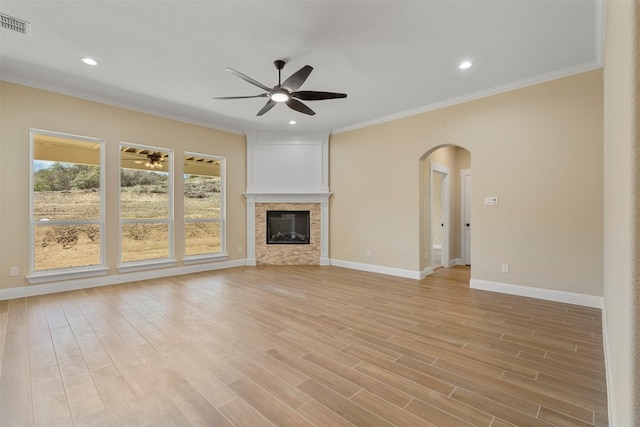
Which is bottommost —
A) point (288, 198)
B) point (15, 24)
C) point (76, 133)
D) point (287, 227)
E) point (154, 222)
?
point (287, 227)

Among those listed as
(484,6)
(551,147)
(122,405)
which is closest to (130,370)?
(122,405)

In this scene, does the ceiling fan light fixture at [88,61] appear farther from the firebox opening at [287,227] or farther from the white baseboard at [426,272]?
the white baseboard at [426,272]

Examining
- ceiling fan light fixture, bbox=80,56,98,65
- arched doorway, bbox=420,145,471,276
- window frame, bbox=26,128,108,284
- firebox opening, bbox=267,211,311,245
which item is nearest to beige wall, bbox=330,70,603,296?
arched doorway, bbox=420,145,471,276

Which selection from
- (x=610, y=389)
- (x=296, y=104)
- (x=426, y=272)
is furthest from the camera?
(x=426, y=272)

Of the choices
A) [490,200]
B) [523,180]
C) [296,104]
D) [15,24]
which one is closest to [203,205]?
[296,104]

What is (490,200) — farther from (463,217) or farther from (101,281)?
(101,281)

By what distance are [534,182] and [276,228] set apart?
5083 mm

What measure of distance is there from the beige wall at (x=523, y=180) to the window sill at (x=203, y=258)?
3.53 meters

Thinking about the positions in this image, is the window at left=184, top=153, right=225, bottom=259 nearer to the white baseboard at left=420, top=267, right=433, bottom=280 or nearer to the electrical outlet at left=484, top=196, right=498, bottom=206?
the white baseboard at left=420, top=267, right=433, bottom=280

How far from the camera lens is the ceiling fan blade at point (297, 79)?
3.06m

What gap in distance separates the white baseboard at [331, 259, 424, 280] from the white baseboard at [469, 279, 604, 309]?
0.99 meters

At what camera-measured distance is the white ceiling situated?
2.67 metres

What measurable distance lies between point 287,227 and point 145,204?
118 inches

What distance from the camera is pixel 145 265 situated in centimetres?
521
